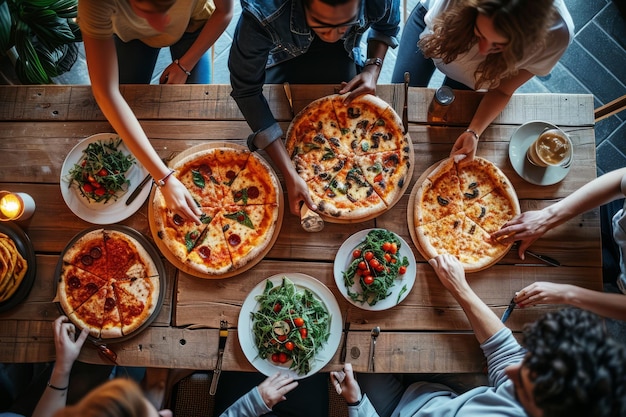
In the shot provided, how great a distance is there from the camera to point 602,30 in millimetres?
5082

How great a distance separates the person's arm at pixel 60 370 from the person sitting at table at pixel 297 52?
180cm

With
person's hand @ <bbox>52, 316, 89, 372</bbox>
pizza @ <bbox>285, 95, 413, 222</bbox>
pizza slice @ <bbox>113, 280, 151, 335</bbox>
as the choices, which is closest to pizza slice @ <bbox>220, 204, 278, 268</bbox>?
pizza @ <bbox>285, 95, 413, 222</bbox>

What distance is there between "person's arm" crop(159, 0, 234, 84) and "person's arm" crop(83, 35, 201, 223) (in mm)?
818

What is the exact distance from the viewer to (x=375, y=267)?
10.2 feet

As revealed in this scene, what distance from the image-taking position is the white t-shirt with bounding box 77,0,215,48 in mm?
2602

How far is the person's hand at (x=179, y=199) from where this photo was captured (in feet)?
10.1

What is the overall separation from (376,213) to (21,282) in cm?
261

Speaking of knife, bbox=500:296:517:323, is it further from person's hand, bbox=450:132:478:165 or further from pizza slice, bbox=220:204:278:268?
pizza slice, bbox=220:204:278:268

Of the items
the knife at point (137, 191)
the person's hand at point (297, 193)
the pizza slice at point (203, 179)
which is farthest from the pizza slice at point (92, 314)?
the person's hand at point (297, 193)

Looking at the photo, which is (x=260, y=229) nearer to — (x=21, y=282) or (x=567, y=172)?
(x=21, y=282)

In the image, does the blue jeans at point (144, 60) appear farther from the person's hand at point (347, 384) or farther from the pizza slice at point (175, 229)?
the person's hand at point (347, 384)

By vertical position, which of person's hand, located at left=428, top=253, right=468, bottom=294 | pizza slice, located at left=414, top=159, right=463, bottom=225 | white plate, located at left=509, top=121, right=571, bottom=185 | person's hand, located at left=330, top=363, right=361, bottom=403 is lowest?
person's hand, located at left=330, top=363, right=361, bottom=403

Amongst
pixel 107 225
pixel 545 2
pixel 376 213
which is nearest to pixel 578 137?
pixel 545 2

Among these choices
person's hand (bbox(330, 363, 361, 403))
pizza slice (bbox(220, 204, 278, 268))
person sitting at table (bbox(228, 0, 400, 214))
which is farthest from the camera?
pizza slice (bbox(220, 204, 278, 268))
